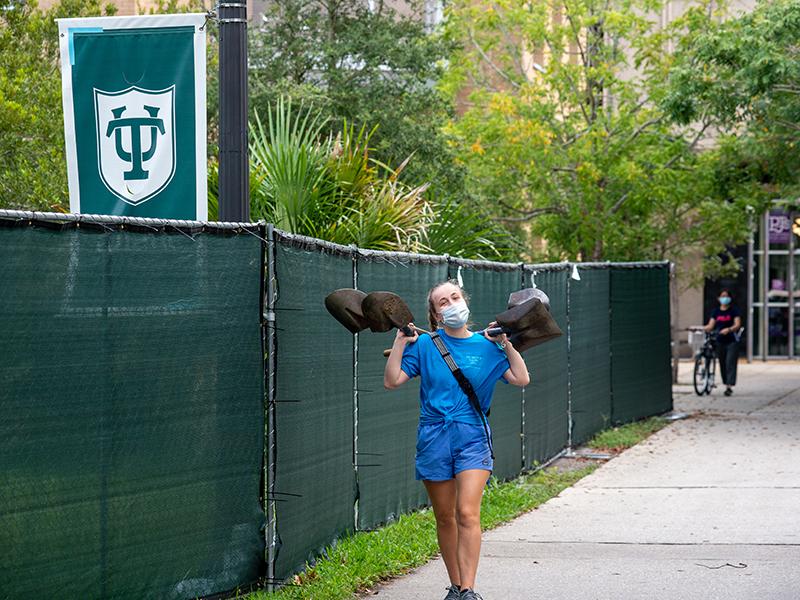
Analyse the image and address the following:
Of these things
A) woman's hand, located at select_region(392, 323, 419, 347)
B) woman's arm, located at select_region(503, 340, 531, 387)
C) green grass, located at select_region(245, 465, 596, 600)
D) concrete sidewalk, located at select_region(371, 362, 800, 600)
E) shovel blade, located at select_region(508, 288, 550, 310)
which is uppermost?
shovel blade, located at select_region(508, 288, 550, 310)

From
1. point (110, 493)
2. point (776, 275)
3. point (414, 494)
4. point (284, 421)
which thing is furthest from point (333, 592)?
point (776, 275)

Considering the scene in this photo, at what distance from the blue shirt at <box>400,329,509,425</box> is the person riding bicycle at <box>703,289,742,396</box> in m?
17.4

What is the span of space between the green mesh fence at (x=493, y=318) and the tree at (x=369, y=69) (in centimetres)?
826

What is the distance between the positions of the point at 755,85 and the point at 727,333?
7193 millimetres

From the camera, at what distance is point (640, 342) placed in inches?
745

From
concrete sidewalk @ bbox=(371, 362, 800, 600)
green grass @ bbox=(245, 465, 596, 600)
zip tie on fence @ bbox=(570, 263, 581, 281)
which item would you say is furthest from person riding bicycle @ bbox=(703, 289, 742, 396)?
green grass @ bbox=(245, 465, 596, 600)

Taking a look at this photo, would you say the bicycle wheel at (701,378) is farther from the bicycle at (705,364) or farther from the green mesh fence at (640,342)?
the green mesh fence at (640,342)

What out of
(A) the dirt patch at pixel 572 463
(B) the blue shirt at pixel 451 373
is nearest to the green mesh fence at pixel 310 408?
(B) the blue shirt at pixel 451 373

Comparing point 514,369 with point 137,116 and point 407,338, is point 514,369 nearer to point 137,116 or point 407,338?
point 407,338

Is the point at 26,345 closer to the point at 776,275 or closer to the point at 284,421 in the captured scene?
the point at 284,421

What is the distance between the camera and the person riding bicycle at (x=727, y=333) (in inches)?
931

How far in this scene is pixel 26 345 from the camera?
18.7ft

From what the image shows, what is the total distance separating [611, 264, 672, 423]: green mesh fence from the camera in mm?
17922

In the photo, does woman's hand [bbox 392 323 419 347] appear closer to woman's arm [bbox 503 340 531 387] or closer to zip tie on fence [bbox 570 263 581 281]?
woman's arm [bbox 503 340 531 387]
